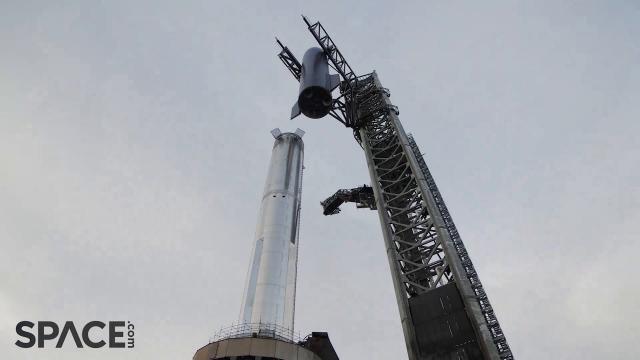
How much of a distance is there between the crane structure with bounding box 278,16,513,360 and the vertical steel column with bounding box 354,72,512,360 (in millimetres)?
49

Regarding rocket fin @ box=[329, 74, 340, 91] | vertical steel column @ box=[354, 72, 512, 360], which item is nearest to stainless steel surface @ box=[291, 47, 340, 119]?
rocket fin @ box=[329, 74, 340, 91]

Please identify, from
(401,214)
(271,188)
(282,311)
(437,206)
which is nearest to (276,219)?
(271,188)

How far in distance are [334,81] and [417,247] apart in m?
21.4

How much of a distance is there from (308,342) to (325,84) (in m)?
23.8

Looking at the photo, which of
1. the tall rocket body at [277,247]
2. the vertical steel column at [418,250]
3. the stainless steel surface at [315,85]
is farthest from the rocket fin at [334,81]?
the tall rocket body at [277,247]

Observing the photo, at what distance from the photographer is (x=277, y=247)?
3097 cm

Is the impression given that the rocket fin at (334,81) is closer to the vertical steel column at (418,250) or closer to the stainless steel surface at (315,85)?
the stainless steel surface at (315,85)

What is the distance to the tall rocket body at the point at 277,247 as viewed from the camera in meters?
27.7

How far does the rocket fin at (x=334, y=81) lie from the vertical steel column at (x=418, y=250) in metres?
4.08

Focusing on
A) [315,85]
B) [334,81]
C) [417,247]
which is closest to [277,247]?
[417,247]

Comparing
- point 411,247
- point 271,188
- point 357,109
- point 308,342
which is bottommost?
point 308,342

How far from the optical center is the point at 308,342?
98.3 feet

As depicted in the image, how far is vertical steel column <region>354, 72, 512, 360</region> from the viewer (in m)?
22.5

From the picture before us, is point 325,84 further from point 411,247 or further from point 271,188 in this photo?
point 411,247
